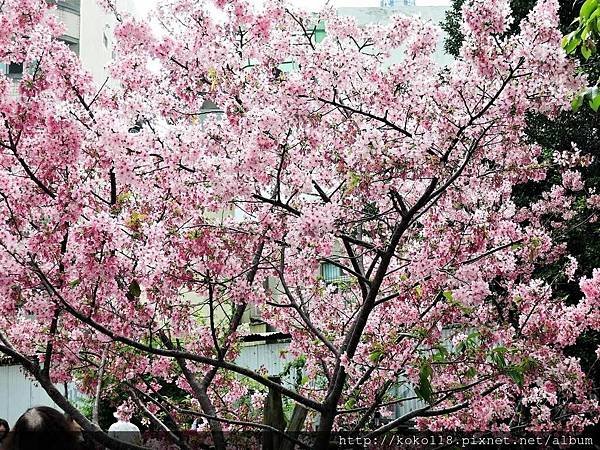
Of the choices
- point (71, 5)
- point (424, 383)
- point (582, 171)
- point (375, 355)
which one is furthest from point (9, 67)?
point (71, 5)

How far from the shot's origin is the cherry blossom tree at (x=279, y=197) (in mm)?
3412

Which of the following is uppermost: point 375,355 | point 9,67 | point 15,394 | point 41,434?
point 9,67

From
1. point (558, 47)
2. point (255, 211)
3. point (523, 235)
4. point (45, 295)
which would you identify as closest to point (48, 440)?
point (45, 295)

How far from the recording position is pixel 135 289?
348 centimetres

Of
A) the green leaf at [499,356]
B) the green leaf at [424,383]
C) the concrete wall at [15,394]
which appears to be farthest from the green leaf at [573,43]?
the concrete wall at [15,394]

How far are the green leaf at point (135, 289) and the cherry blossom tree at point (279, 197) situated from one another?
56 mm

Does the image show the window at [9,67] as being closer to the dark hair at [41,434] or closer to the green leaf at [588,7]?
the dark hair at [41,434]

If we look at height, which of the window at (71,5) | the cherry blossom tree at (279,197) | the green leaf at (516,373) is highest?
the window at (71,5)

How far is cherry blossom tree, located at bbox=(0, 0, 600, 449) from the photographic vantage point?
3.41 m

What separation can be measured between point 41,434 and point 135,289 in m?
1.79

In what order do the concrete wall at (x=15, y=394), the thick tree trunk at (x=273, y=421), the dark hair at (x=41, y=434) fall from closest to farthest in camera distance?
1. the dark hair at (x=41, y=434)
2. the thick tree trunk at (x=273, y=421)
3. the concrete wall at (x=15, y=394)

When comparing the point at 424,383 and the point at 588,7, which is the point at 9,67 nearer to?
the point at 424,383

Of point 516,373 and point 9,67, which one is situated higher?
point 9,67

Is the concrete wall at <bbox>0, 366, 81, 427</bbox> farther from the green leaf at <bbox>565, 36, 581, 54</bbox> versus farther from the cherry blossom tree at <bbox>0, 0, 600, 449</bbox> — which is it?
the green leaf at <bbox>565, 36, 581, 54</bbox>
